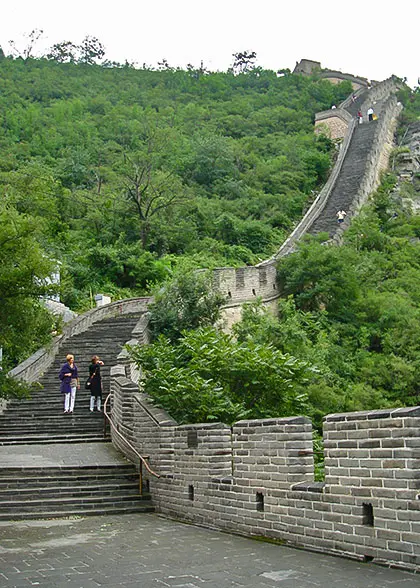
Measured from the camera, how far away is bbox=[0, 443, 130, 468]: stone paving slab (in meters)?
12.9

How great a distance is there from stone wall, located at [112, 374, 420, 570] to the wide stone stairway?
2.77 ft

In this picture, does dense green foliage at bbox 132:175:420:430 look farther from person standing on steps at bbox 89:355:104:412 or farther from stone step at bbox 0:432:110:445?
stone step at bbox 0:432:110:445

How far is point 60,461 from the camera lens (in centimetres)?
1312

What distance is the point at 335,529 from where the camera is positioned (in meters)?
7.27

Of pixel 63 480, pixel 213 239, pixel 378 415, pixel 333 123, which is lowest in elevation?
pixel 63 480

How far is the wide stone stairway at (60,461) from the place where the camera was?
36.4ft

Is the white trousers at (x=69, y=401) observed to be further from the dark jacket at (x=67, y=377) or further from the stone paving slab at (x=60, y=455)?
the stone paving slab at (x=60, y=455)

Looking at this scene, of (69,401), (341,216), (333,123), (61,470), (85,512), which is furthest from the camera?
(333,123)

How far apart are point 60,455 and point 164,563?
7167 mm

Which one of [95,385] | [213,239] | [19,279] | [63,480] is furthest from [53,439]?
[213,239]

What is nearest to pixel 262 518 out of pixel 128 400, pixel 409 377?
pixel 128 400

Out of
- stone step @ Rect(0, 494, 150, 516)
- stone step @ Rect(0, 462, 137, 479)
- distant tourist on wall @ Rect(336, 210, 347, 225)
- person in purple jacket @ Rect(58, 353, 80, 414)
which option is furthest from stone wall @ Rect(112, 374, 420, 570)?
distant tourist on wall @ Rect(336, 210, 347, 225)

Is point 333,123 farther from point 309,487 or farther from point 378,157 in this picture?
point 309,487

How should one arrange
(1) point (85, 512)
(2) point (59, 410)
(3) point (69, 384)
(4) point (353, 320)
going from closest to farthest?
(1) point (85, 512), (3) point (69, 384), (2) point (59, 410), (4) point (353, 320)
